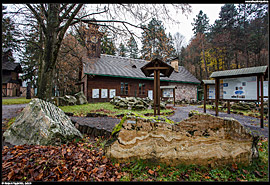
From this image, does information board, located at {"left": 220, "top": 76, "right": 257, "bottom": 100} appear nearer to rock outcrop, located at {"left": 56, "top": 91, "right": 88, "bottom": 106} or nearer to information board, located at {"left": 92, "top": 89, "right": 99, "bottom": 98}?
rock outcrop, located at {"left": 56, "top": 91, "right": 88, "bottom": 106}

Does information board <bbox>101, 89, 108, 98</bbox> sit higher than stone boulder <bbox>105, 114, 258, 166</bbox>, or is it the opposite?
information board <bbox>101, 89, 108, 98</bbox>

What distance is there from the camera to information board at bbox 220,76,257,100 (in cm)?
522

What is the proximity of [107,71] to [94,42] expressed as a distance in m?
9.84

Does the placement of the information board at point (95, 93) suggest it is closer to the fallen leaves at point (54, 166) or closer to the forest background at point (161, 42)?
the forest background at point (161, 42)

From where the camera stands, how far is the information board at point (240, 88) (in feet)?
17.1

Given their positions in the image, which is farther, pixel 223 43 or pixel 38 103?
pixel 223 43

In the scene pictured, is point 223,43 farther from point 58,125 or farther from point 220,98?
point 58,125

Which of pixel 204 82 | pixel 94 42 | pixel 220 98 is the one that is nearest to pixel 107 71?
pixel 94 42

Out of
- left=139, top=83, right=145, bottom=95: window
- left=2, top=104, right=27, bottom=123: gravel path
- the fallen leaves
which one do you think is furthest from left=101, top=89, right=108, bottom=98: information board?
the fallen leaves

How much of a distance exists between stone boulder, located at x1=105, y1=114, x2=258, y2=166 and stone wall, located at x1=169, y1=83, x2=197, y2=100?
18827 millimetres

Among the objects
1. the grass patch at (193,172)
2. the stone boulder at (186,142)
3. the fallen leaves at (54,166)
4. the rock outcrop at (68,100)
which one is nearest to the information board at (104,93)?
the rock outcrop at (68,100)

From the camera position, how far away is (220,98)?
638 centimetres

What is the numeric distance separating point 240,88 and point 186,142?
5.00 meters

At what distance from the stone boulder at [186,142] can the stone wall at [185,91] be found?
741 inches
